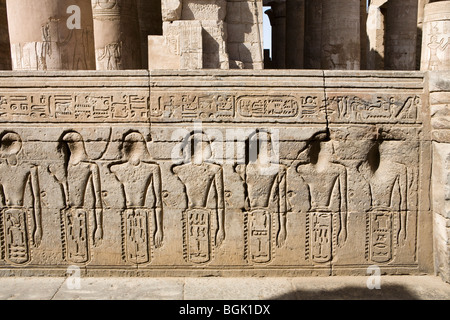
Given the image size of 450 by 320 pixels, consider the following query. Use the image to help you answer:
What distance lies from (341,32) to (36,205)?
7819 millimetres

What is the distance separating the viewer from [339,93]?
10.5 ft

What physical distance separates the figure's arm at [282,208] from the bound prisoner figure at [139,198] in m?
1.07

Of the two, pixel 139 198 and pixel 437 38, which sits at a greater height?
pixel 437 38

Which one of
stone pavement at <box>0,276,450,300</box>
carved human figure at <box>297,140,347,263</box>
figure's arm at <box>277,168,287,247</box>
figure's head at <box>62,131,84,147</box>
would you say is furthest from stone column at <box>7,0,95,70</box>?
carved human figure at <box>297,140,347,263</box>

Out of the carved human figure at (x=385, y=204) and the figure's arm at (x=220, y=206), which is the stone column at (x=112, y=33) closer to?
the figure's arm at (x=220, y=206)

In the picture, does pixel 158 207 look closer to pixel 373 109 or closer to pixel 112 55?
pixel 373 109

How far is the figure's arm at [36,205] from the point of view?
3.26m

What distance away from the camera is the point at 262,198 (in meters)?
3.29

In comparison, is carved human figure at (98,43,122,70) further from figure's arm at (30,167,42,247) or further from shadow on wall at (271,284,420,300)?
shadow on wall at (271,284,420,300)

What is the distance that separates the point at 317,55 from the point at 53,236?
9.64m

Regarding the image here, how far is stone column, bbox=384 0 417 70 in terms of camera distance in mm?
11109

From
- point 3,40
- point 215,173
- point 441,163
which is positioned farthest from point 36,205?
point 3,40

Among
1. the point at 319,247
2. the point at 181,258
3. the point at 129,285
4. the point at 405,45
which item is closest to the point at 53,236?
the point at 129,285

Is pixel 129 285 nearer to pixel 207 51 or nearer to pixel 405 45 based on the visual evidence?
pixel 207 51
